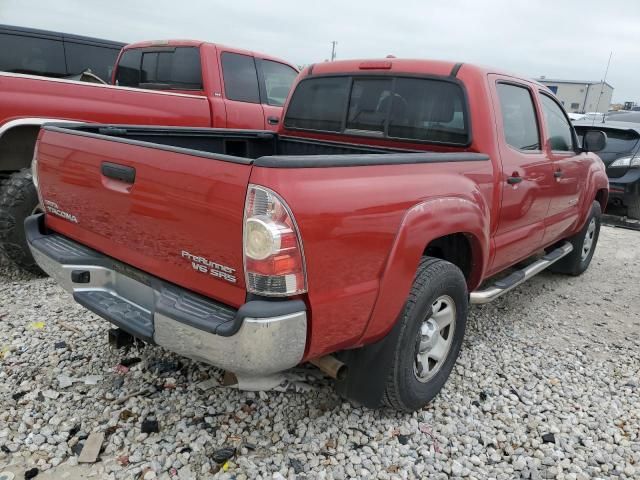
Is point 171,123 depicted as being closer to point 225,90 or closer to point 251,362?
point 225,90

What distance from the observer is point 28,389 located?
2.74 metres

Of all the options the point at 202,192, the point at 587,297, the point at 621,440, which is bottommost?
the point at 587,297

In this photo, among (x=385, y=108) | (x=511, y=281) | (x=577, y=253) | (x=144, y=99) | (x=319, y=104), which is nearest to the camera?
(x=385, y=108)

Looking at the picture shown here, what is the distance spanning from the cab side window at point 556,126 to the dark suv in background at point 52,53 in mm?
5102

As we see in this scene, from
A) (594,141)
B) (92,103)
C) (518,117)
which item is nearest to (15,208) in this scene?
(92,103)

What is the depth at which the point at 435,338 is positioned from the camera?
8.89 ft

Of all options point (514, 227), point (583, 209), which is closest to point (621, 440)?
point (514, 227)

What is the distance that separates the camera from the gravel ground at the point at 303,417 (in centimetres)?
233

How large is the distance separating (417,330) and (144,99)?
3.44 metres

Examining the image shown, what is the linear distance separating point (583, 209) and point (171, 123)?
399 cm

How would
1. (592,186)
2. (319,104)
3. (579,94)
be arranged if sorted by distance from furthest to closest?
1. (579,94)
2. (592,186)
3. (319,104)

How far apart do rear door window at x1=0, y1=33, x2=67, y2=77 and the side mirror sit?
5.58 m

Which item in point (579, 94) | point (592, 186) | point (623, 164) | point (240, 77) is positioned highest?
point (240, 77)

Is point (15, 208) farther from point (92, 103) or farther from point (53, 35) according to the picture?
point (53, 35)
